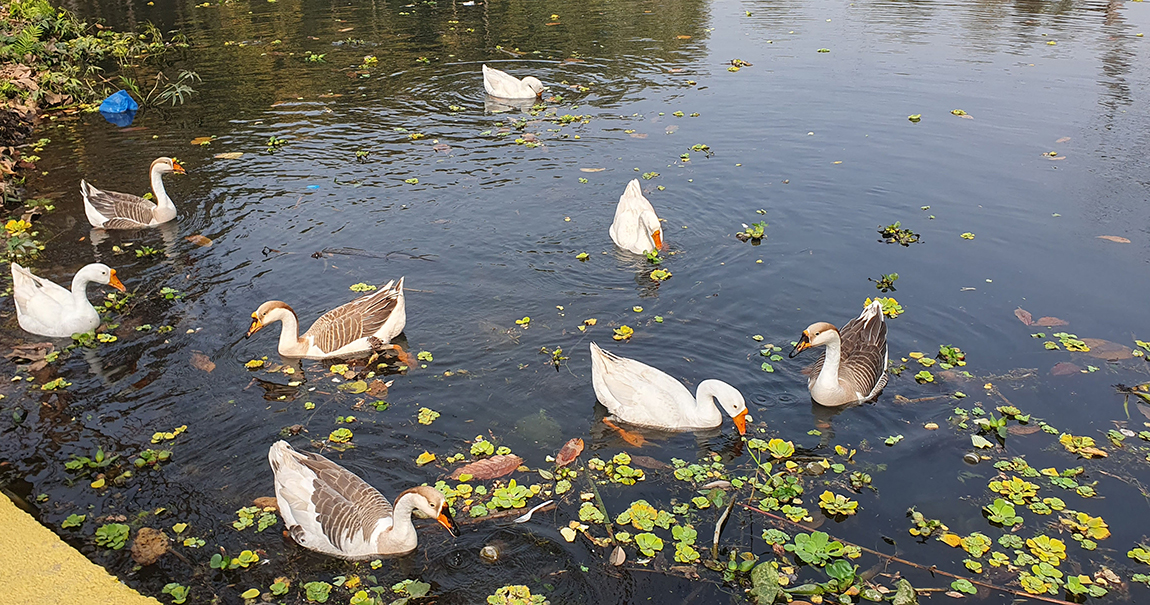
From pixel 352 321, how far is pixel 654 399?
366cm

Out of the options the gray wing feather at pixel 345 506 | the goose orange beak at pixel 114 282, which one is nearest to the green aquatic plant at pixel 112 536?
the gray wing feather at pixel 345 506

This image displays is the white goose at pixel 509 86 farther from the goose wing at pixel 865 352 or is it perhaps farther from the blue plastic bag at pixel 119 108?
the goose wing at pixel 865 352

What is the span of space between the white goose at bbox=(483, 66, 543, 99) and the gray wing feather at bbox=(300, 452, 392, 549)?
12.4 metres

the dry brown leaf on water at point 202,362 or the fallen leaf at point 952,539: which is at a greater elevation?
the dry brown leaf on water at point 202,362

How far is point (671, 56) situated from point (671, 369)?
47.2 feet

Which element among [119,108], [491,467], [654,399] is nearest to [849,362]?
[654,399]

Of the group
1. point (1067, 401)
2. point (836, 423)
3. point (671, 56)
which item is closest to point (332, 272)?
point (836, 423)

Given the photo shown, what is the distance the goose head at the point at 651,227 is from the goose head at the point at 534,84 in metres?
7.62

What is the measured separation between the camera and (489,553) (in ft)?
22.1

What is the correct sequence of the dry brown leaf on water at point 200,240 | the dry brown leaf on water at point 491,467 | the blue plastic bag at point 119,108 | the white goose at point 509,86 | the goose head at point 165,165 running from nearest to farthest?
the dry brown leaf on water at point 491,467
the dry brown leaf on water at point 200,240
the goose head at point 165,165
the blue plastic bag at point 119,108
the white goose at point 509,86

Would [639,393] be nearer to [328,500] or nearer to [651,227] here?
[328,500]

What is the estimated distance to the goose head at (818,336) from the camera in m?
8.62

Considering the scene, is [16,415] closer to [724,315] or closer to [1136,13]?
[724,315]

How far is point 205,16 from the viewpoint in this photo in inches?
1013
